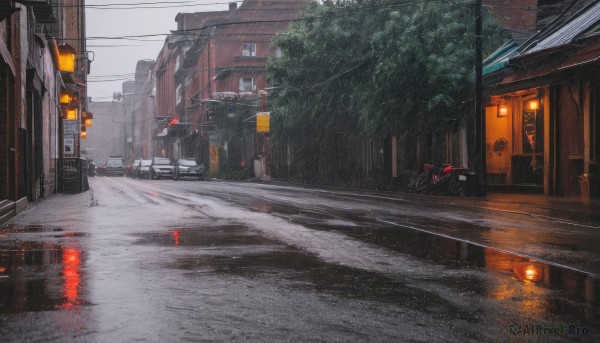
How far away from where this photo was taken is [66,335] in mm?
5105

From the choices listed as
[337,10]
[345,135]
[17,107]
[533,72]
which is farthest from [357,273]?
[345,135]

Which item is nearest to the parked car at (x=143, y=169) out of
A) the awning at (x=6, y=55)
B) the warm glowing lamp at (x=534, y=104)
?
the warm glowing lamp at (x=534, y=104)

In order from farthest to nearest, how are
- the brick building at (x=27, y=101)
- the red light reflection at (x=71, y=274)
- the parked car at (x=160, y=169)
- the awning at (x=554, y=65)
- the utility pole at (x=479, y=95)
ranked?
the parked car at (x=160, y=169)
the utility pole at (x=479, y=95)
the awning at (x=554, y=65)
the brick building at (x=27, y=101)
the red light reflection at (x=71, y=274)

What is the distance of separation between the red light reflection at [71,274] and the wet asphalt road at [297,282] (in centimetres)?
2

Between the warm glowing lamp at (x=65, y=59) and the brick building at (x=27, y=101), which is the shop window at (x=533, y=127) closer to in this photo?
the brick building at (x=27, y=101)

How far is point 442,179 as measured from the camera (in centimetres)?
2753

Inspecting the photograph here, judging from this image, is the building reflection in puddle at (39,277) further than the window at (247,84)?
No

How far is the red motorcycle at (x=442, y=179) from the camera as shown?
26.5 meters

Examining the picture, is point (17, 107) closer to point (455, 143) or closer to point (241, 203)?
point (241, 203)

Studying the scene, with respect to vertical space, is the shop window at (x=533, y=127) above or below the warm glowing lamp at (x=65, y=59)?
below

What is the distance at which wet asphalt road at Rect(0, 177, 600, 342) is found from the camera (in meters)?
5.34

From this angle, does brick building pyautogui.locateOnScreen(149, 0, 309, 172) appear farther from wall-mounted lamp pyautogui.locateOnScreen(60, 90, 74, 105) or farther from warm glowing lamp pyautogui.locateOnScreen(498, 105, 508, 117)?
warm glowing lamp pyautogui.locateOnScreen(498, 105, 508, 117)

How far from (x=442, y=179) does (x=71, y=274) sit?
69.3 ft

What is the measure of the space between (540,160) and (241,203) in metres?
12.1
